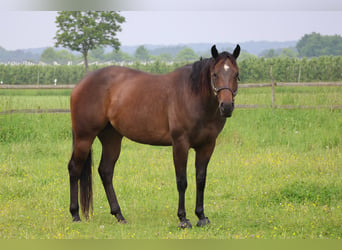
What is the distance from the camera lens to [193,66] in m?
5.65

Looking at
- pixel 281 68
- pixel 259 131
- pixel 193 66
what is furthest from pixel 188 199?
pixel 281 68

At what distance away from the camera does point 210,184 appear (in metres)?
7.95

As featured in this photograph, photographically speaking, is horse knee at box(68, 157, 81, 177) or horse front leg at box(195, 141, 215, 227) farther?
horse knee at box(68, 157, 81, 177)

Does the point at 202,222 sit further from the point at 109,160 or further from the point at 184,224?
the point at 109,160

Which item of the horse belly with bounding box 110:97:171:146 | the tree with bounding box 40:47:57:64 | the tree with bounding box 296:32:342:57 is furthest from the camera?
the tree with bounding box 40:47:57:64

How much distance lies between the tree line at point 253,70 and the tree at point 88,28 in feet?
16.5

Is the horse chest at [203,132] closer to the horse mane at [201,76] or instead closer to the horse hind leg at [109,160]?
the horse mane at [201,76]

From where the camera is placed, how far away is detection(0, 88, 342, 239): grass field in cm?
576

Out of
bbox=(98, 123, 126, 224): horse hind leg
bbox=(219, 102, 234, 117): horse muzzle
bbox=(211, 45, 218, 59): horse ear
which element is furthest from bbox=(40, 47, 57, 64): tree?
bbox=(219, 102, 234, 117): horse muzzle

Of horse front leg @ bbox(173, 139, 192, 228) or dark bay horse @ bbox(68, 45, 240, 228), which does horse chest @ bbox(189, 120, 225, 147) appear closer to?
dark bay horse @ bbox(68, 45, 240, 228)

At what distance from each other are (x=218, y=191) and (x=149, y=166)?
6.57 ft

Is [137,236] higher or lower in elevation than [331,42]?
lower

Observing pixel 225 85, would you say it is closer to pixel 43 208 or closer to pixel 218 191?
pixel 218 191

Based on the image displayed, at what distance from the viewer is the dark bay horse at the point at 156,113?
18.1 feet
